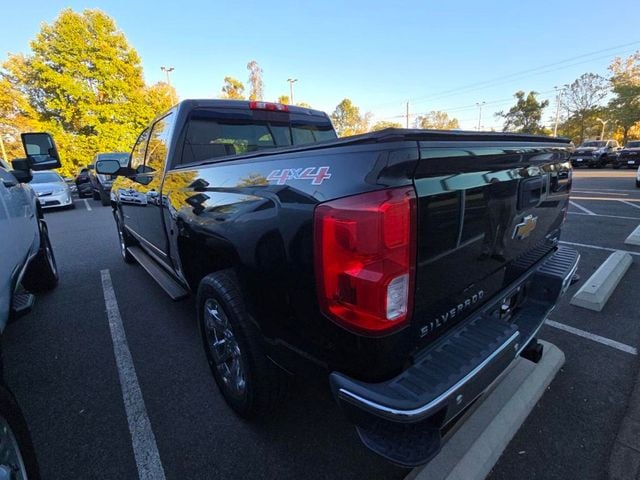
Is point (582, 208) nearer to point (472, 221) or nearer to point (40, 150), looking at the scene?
point (472, 221)

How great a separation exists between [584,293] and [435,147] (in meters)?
3.33

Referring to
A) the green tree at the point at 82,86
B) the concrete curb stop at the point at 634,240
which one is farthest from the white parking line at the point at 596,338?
the green tree at the point at 82,86

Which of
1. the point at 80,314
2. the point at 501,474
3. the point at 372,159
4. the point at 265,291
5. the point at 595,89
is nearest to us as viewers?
the point at 372,159

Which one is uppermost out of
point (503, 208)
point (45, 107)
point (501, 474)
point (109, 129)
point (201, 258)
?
point (45, 107)

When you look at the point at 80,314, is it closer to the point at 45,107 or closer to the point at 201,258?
the point at 201,258

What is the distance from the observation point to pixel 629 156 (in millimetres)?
21000

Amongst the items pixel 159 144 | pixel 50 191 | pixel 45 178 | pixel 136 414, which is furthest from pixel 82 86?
pixel 136 414

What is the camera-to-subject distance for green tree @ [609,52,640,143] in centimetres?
3781

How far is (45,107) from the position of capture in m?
23.7

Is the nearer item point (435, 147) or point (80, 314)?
point (435, 147)

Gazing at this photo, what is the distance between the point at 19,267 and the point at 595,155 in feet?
99.4

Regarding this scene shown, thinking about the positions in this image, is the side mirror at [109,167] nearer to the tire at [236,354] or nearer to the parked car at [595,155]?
the tire at [236,354]

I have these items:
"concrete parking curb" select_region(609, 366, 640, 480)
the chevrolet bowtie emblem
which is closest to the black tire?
the chevrolet bowtie emblem

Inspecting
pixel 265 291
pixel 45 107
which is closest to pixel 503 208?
pixel 265 291
